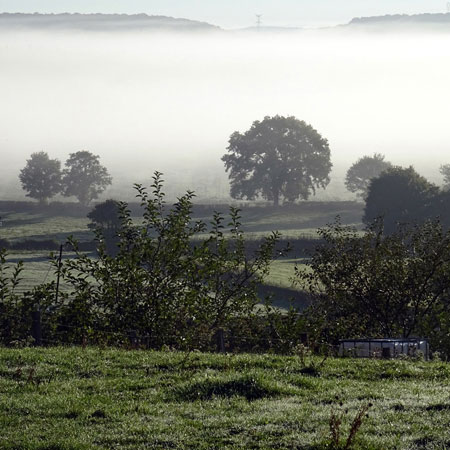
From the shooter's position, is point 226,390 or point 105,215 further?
point 105,215

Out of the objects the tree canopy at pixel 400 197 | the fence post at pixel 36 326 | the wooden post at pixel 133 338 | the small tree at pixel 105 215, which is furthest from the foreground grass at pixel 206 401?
the tree canopy at pixel 400 197

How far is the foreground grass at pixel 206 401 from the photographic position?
15.3 meters

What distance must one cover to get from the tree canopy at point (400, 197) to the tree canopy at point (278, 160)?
38.3 meters

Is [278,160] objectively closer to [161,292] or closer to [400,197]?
[400,197]

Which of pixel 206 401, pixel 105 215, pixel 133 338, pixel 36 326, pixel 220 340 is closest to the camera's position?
pixel 206 401

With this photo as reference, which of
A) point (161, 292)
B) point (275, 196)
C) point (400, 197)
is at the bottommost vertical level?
point (161, 292)

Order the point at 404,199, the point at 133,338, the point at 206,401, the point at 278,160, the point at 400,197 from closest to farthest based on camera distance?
the point at 206,401 → the point at 133,338 → the point at 404,199 → the point at 400,197 → the point at 278,160

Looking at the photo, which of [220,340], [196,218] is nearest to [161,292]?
[220,340]

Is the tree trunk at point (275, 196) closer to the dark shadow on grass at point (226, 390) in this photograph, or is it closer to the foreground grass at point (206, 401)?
the foreground grass at point (206, 401)

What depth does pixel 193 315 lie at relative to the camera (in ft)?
103

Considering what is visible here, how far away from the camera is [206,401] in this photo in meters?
18.5

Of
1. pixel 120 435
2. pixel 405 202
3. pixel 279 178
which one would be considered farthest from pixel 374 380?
pixel 279 178

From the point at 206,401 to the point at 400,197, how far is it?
4978 inches

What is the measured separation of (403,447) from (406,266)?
81.1 ft
